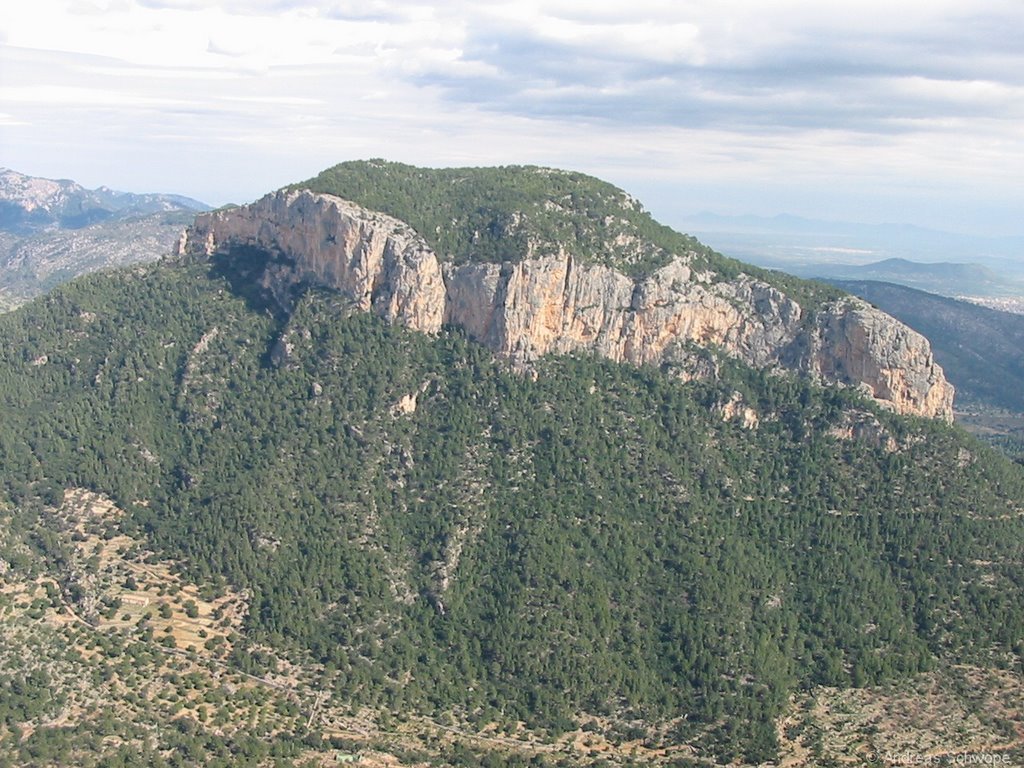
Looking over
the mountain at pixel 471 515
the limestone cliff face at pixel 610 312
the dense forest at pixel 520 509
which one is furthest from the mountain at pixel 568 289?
the dense forest at pixel 520 509

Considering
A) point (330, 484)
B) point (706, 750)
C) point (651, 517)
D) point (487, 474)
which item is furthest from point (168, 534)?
point (706, 750)

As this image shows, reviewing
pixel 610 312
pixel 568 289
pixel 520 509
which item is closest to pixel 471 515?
pixel 520 509

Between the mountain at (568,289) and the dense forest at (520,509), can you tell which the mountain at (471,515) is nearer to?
the dense forest at (520,509)

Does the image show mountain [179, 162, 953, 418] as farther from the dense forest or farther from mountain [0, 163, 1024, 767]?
the dense forest

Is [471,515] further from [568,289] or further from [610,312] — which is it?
[610,312]

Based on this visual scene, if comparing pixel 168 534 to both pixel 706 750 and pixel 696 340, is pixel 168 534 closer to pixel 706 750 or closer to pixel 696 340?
pixel 706 750
